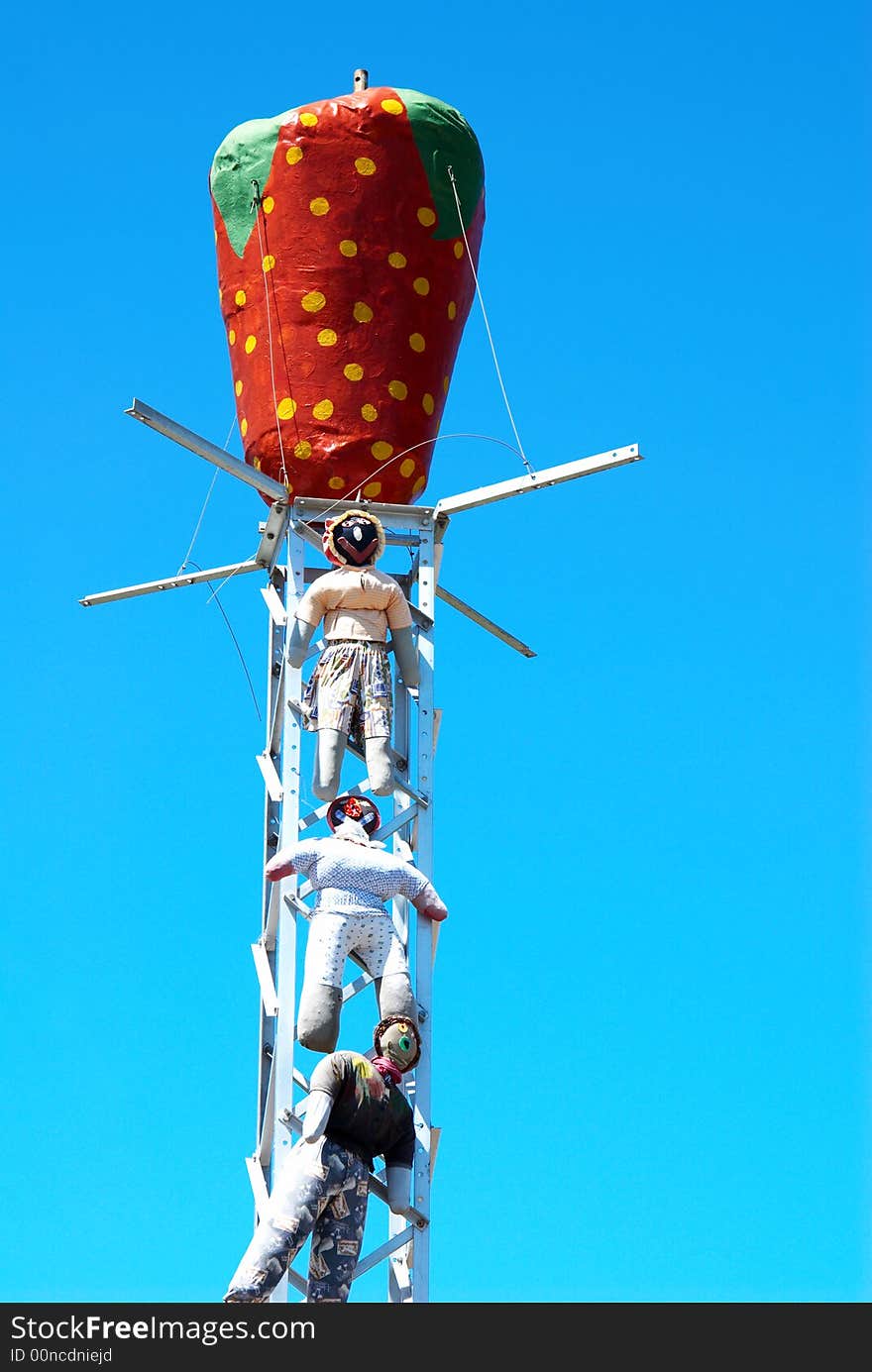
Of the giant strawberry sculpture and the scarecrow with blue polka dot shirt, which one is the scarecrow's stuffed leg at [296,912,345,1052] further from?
the giant strawberry sculpture

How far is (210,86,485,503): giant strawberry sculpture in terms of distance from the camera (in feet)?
51.6

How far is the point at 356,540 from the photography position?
15.2 m

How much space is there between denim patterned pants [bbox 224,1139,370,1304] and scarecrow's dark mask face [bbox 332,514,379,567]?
361cm

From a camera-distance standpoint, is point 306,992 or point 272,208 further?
point 272,208

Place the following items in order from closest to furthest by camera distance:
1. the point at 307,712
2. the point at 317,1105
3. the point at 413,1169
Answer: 1. the point at 317,1105
2. the point at 413,1169
3. the point at 307,712

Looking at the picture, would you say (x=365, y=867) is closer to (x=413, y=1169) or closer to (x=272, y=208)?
(x=413, y=1169)

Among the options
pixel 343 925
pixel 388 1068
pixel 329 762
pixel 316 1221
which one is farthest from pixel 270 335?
pixel 316 1221

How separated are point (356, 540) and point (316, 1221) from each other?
4084 mm

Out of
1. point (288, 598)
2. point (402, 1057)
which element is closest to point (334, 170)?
point (288, 598)

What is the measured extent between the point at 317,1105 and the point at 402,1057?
2.43 feet

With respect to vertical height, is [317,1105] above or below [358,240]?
below

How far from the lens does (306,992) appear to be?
46.5 feet

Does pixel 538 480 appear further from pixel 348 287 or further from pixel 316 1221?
pixel 316 1221

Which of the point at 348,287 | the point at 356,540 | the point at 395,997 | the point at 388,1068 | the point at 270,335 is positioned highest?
the point at 348,287
